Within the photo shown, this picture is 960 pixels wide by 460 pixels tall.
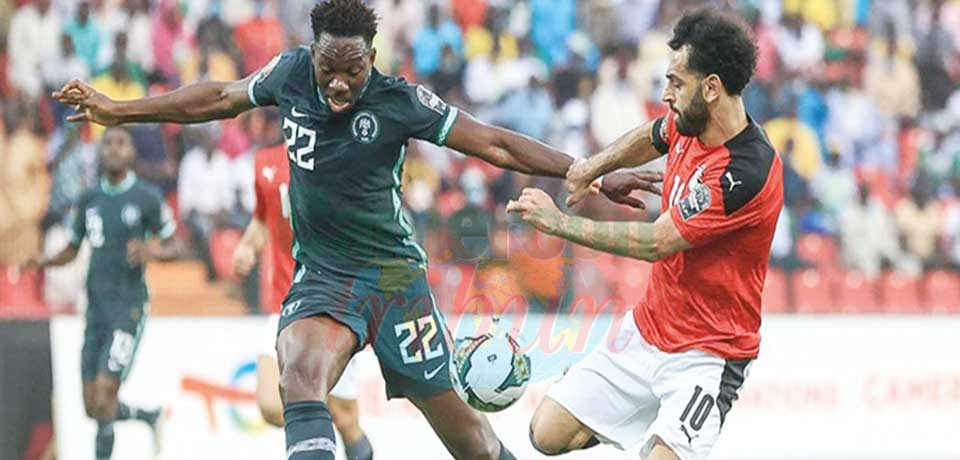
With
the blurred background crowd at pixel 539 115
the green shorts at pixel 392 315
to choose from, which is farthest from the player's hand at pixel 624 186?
the blurred background crowd at pixel 539 115

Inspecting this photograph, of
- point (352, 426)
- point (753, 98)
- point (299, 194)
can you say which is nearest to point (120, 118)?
point (299, 194)

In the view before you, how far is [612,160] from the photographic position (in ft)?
24.1

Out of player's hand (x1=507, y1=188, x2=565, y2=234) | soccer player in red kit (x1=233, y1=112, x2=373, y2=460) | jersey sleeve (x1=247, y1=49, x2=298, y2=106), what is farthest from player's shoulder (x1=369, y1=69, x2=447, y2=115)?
soccer player in red kit (x1=233, y1=112, x2=373, y2=460)

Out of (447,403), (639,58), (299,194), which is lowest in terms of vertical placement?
(447,403)

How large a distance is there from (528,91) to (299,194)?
419 inches

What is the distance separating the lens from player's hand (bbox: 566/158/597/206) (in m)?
7.19

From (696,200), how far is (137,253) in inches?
230

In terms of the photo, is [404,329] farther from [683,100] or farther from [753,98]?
[753,98]

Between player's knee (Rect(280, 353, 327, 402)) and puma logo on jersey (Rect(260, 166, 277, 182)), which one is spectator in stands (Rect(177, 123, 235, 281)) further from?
player's knee (Rect(280, 353, 327, 402))

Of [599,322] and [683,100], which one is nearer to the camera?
[683,100]

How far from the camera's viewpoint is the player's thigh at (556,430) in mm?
7398

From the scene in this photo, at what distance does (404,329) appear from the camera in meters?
7.39

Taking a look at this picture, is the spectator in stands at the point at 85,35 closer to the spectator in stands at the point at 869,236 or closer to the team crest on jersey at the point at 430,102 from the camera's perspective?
the spectator in stands at the point at 869,236

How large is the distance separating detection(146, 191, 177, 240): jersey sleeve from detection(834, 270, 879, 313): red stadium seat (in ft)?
19.3
